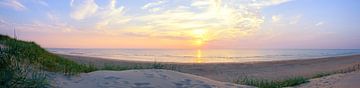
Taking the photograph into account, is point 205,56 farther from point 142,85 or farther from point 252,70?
point 142,85

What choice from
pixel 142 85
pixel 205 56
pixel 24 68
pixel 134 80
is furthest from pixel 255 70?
pixel 205 56

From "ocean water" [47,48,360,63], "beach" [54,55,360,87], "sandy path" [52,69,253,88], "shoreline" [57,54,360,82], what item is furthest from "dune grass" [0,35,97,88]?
"ocean water" [47,48,360,63]

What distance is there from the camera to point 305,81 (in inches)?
418

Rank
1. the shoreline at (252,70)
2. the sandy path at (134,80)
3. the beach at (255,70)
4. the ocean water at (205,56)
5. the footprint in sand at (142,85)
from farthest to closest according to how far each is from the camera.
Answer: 1. the ocean water at (205,56)
2. the shoreline at (252,70)
3. the beach at (255,70)
4. the footprint in sand at (142,85)
5. the sandy path at (134,80)

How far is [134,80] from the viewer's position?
811 centimetres

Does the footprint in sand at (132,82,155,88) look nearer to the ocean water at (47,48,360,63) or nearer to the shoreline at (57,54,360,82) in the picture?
the shoreline at (57,54,360,82)

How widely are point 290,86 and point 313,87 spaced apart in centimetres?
94

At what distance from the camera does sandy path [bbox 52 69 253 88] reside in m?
7.54

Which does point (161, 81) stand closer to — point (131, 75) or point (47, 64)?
point (131, 75)

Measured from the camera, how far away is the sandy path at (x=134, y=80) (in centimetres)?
754

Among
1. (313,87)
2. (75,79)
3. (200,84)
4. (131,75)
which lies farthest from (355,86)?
(75,79)

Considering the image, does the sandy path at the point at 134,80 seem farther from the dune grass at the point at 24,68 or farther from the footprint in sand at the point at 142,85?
the dune grass at the point at 24,68

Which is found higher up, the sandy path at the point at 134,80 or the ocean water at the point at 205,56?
the ocean water at the point at 205,56

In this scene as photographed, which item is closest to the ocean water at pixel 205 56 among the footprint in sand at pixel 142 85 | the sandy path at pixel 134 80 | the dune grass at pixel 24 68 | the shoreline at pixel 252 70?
the shoreline at pixel 252 70
